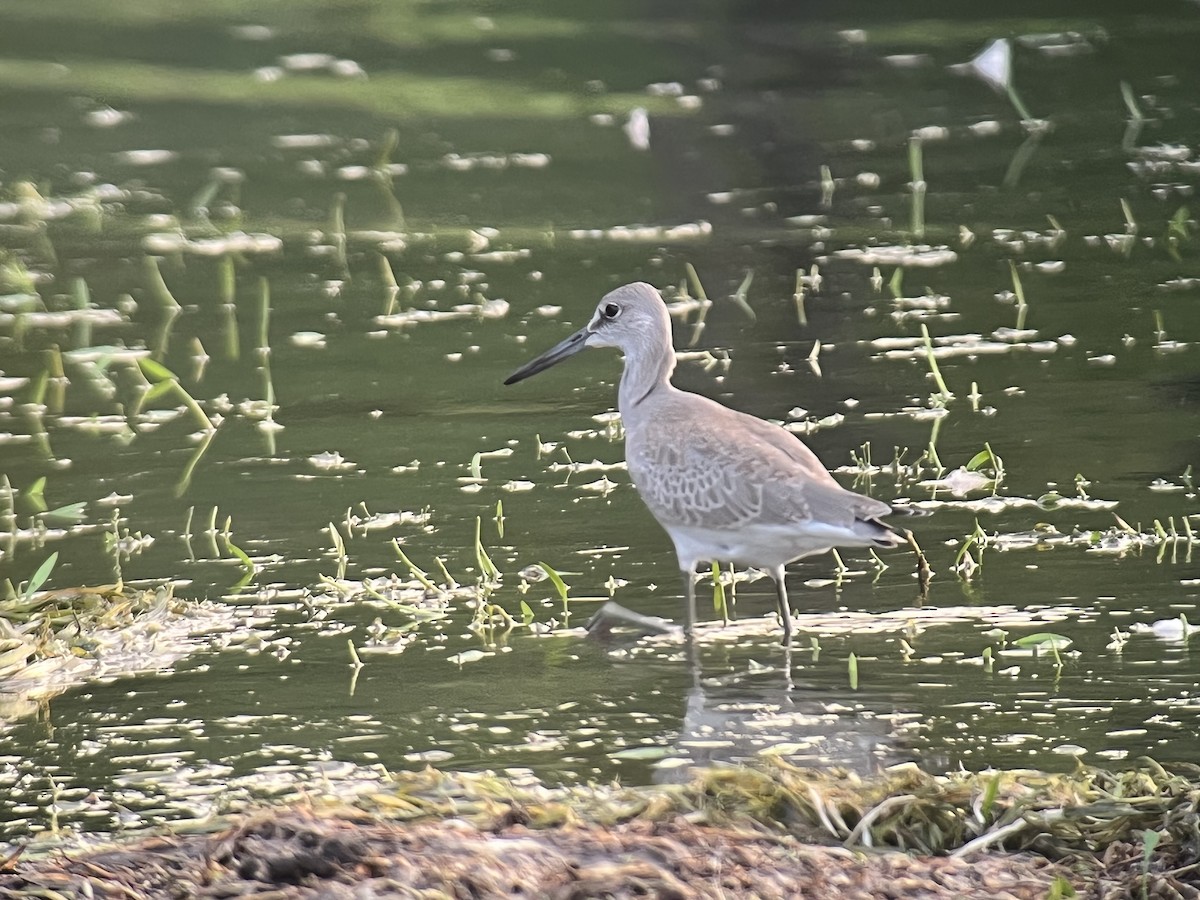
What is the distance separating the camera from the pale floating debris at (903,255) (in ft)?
41.3

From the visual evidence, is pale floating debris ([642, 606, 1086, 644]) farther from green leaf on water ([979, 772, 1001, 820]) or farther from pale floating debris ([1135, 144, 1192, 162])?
pale floating debris ([1135, 144, 1192, 162])

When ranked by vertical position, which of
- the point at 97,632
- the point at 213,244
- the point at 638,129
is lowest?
the point at 97,632

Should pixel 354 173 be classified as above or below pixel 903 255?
above

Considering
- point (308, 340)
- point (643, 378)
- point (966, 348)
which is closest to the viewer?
point (643, 378)

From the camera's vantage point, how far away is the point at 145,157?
667 inches

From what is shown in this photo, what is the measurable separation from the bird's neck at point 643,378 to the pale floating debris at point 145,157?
29.9ft

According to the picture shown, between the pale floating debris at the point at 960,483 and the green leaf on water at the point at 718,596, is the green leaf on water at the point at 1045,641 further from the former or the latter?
the pale floating debris at the point at 960,483

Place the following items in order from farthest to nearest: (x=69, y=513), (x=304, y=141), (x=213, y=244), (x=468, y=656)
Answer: (x=304, y=141), (x=213, y=244), (x=69, y=513), (x=468, y=656)

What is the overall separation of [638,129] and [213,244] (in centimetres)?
410

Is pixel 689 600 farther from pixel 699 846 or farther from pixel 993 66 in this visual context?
pixel 993 66

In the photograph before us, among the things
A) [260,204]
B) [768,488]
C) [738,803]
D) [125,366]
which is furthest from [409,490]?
[260,204]

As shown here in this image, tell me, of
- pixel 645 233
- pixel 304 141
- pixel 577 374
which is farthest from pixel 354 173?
pixel 577 374

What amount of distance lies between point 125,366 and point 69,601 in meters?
3.68

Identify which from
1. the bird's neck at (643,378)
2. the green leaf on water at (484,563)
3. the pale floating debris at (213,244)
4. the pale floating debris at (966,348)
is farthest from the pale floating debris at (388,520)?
the pale floating debris at (213,244)
